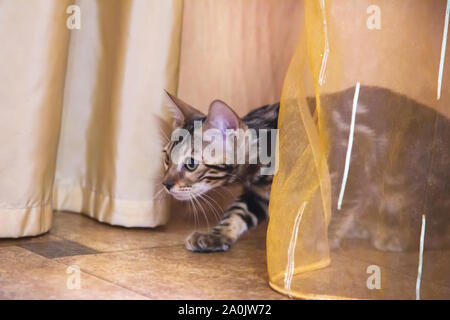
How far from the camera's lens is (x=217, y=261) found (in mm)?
1223

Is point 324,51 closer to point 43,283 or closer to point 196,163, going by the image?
point 196,163

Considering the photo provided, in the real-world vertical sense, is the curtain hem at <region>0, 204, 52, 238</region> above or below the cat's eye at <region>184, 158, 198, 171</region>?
below

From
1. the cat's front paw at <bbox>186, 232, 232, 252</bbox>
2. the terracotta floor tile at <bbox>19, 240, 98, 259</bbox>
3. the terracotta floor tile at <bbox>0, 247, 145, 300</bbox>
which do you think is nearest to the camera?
the terracotta floor tile at <bbox>0, 247, 145, 300</bbox>

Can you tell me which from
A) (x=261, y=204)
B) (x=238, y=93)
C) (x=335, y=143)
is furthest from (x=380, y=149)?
(x=238, y=93)

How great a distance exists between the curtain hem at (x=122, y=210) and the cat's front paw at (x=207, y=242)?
0.75 feet

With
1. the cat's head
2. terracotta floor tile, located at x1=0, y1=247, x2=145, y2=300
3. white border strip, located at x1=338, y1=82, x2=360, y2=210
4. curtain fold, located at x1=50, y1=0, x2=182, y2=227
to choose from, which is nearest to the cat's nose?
the cat's head

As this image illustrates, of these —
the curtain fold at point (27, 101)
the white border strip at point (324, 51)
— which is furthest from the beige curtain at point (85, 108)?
the white border strip at point (324, 51)

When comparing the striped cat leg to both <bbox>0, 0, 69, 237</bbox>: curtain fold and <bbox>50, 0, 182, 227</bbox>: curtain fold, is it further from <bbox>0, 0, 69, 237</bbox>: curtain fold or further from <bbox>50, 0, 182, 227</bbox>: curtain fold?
<bbox>0, 0, 69, 237</bbox>: curtain fold

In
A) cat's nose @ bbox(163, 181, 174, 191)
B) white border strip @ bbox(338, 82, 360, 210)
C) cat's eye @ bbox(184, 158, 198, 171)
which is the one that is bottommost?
cat's nose @ bbox(163, 181, 174, 191)

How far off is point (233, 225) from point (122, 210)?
0.32 m

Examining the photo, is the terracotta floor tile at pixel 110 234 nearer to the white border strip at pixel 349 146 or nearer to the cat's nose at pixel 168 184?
the cat's nose at pixel 168 184

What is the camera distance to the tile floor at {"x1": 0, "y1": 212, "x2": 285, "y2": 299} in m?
Answer: 0.96

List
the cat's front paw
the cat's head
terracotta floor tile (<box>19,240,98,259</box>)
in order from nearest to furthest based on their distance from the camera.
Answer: terracotta floor tile (<box>19,240,98,259</box>)
the cat's front paw
the cat's head

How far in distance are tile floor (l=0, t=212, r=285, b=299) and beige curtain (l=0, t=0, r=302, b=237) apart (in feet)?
0.28
